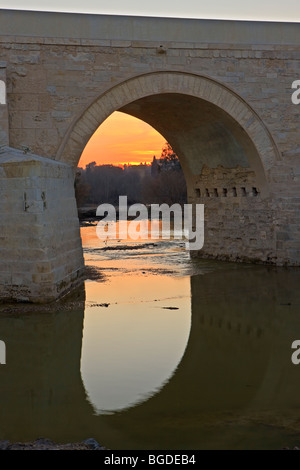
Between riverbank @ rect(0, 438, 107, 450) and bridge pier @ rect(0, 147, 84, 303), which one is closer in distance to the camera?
riverbank @ rect(0, 438, 107, 450)

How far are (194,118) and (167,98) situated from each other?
3.62ft

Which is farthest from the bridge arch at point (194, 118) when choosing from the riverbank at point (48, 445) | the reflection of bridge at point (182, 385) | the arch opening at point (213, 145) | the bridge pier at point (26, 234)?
the riverbank at point (48, 445)

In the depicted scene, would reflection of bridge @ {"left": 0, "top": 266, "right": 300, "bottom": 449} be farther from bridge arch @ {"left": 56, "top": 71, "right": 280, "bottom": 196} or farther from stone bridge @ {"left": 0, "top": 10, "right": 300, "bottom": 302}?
bridge arch @ {"left": 56, "top": 71, "right": 280, "bottom": 196}

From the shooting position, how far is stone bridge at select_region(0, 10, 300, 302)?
34.2 ft

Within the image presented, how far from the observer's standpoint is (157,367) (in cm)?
573

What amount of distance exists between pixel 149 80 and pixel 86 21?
4.88 ft

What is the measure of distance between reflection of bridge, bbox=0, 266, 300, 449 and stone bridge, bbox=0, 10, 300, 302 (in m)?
2.14

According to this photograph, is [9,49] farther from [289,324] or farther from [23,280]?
[289,324]

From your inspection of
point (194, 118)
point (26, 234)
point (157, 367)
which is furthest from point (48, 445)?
point (194, 118)

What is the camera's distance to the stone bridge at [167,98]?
34.2 ft

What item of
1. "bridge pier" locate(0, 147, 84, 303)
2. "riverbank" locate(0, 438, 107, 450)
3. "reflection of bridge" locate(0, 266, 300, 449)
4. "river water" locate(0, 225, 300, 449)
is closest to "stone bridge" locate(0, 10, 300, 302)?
"bridge pier" locate(0, 147, 84, 303)

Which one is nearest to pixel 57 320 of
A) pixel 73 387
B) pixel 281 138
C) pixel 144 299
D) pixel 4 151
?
pixel 144 299

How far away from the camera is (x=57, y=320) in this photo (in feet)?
24.9

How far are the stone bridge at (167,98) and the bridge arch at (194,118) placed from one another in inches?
0.8
